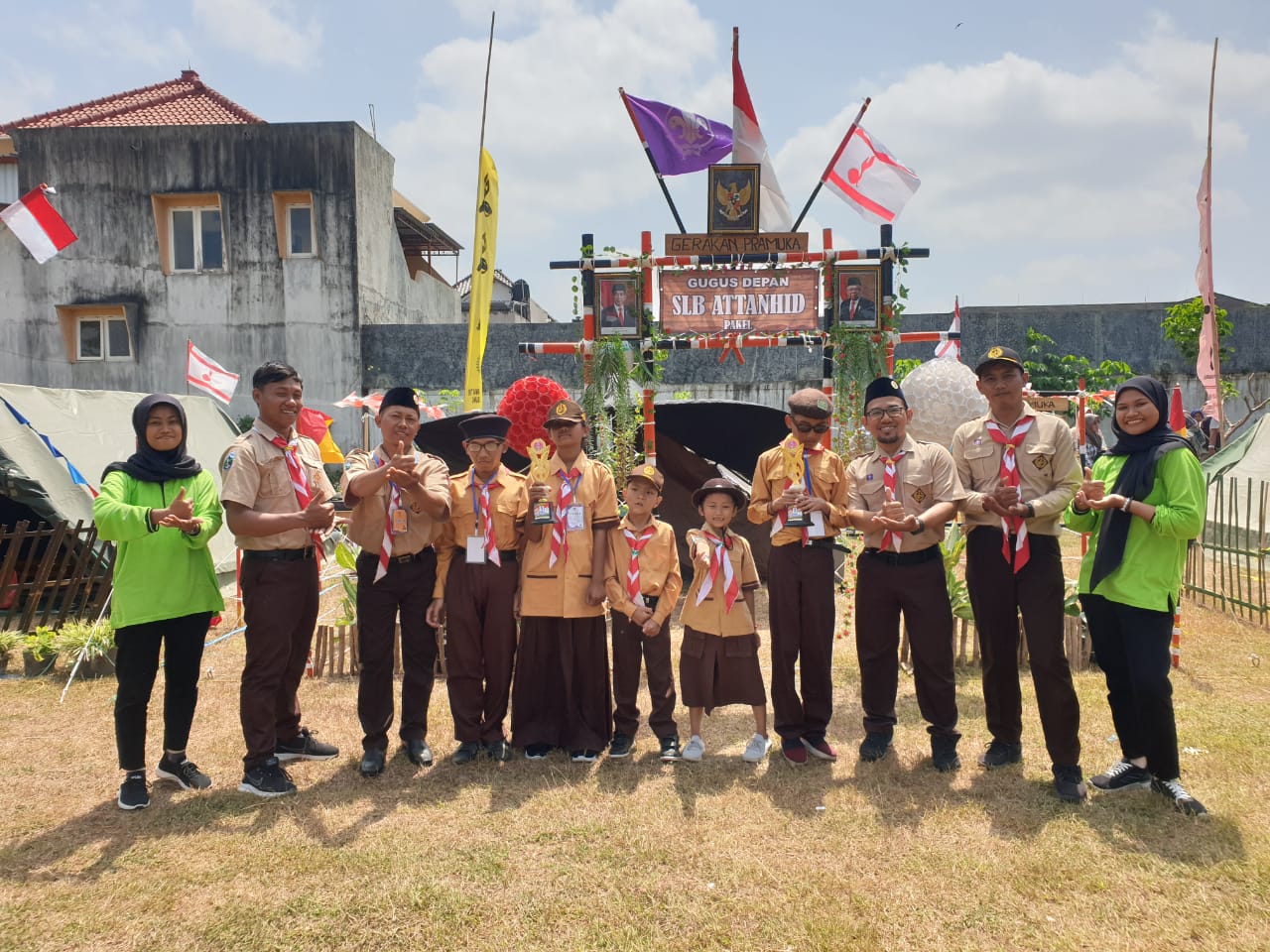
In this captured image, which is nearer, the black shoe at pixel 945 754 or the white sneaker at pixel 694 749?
the black shoe at pixel 945 754

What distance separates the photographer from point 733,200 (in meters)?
8.05

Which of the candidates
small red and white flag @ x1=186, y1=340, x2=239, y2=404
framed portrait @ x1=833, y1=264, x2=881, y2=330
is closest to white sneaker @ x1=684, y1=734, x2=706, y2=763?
framed portrait @ x1=833, y1=264, x2=881, y2=330

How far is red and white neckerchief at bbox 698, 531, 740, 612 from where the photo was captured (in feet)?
15.1

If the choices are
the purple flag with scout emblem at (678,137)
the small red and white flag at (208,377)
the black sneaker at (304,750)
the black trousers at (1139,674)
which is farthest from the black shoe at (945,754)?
the small red and white flag at (208,377)

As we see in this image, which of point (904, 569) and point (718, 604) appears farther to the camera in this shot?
point (718, 604)

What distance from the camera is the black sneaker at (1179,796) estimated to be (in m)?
A: 3.77

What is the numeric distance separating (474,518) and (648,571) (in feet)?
3.18

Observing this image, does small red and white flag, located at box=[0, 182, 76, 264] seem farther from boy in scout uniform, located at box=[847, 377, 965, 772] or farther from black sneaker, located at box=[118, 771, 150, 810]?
boy in scout uniform, located at box=[847, 377, 965, 772]

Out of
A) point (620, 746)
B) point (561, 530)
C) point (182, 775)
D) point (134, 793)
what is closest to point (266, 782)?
point (182, 775)

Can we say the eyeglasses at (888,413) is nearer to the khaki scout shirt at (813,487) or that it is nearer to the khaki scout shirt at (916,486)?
the khaki scout shirt at (916,486)

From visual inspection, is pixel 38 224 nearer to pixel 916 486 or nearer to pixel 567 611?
pixel 567 611

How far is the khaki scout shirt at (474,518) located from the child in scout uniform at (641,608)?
0.52 metres

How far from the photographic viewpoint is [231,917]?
3.12 metres

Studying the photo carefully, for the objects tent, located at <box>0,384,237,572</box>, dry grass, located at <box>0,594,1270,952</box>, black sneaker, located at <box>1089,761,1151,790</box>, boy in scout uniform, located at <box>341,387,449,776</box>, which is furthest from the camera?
tent, located at <box>0,384,237,572</box>
